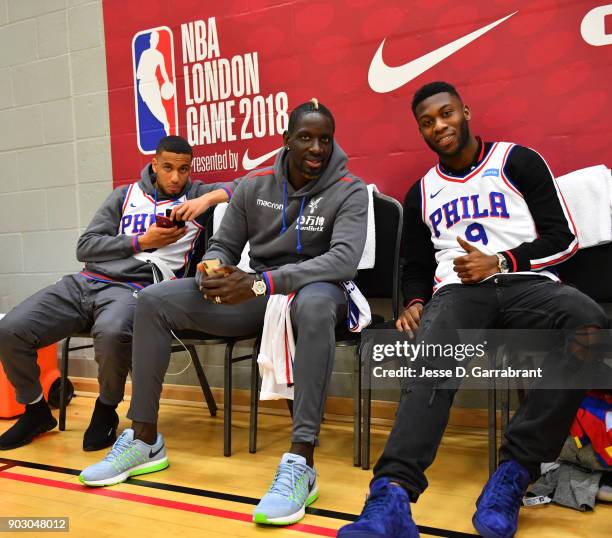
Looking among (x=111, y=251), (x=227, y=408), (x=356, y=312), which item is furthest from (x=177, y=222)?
(x=356, y=312)

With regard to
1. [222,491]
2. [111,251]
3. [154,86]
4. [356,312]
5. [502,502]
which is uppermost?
[154,86]

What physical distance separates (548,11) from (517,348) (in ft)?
4.33

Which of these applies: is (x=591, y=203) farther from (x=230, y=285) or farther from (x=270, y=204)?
(x=230, y=285)

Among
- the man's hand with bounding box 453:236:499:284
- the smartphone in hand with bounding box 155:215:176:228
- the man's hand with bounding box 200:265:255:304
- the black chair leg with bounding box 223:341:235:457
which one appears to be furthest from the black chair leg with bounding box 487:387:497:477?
the smartphone in hand with bounding box 155:215:176:228

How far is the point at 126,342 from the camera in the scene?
8.00ft

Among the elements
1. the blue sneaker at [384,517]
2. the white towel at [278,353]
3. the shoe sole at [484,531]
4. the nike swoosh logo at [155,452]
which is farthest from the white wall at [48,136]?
the shoe sole at [484,531]

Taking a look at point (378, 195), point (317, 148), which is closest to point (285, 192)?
point (317, 148)

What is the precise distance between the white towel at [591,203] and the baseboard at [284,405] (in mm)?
843

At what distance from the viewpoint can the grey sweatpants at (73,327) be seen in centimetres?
243

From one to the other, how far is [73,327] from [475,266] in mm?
1654

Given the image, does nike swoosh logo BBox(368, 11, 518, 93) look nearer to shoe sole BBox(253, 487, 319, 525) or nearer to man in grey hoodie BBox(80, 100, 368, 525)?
man in grey hoodie BBox(80, 100, 368, 525)

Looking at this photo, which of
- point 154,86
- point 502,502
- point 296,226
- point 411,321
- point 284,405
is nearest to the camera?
point 502,502

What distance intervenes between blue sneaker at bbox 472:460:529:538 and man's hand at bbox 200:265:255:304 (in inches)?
36.1

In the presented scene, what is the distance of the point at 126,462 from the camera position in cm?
212
